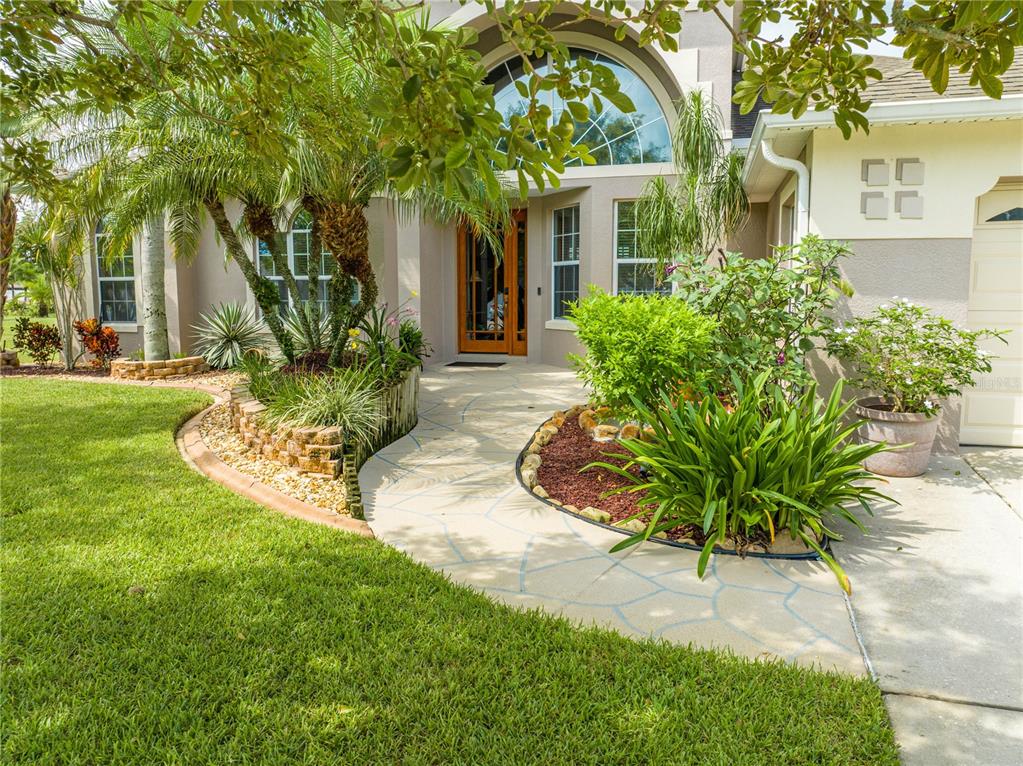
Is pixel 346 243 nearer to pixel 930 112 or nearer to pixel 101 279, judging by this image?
pixel 930 112

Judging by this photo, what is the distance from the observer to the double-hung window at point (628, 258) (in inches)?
454

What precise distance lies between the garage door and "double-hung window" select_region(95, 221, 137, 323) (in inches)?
541

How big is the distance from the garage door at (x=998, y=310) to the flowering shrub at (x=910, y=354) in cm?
68

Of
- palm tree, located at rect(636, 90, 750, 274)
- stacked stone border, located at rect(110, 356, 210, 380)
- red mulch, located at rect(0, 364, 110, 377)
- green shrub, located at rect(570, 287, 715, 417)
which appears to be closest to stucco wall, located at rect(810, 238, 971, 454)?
green shrub, located at rect(570, 287, 715, 417)

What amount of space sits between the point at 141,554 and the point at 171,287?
9.96 meters

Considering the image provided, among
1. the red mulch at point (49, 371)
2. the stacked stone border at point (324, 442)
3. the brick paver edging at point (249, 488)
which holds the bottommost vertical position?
the brick paver edging at point (249, 488)

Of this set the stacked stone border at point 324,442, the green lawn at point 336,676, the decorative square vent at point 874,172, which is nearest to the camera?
the green lawn at point 336,676

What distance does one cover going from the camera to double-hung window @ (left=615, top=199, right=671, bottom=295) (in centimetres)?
1153

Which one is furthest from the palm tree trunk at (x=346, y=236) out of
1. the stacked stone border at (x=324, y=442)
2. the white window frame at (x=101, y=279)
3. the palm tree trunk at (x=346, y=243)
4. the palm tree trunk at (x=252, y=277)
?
the white window frame at (x=101, y=279)

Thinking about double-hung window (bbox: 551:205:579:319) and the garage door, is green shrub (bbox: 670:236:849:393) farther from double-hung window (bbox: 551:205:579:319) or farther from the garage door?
double-hung window (bbox: 551:205:579:319)

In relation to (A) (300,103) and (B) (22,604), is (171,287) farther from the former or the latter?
(B) (22,604)

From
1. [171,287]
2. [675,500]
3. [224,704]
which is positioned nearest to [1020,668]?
[675,500]

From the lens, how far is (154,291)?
10977mm

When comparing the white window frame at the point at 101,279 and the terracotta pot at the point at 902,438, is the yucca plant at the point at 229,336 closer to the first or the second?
the white window frame at the point at 101,279
